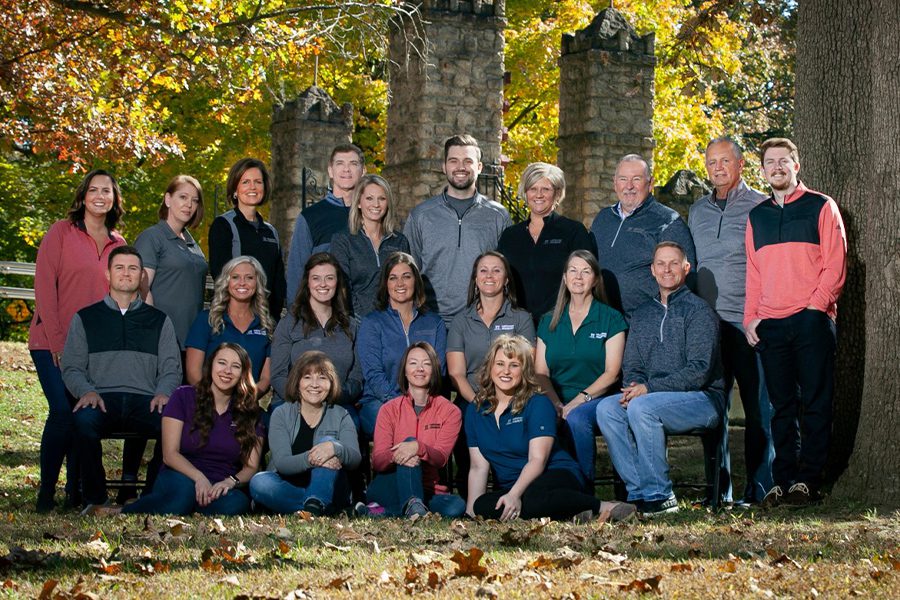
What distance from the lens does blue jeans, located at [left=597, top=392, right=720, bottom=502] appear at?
7703 millimetres

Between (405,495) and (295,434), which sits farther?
(295,434)

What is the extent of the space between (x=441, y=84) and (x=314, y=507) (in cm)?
931

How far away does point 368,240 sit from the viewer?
854 centimetres

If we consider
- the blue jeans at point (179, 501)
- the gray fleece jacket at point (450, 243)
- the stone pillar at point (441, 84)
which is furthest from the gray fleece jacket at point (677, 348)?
the stone pillar at point (441, 84)

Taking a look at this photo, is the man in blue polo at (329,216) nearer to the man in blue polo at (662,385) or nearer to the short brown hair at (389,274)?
the short brown hair at (389,274)

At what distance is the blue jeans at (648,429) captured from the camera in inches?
303

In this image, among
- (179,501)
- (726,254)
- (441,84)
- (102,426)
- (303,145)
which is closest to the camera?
(179,501)

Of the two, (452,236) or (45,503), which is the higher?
(452,236)

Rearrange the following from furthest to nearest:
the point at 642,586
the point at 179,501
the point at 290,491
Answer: the point at 290,491 → the point at 179,501 → the point at 642,586

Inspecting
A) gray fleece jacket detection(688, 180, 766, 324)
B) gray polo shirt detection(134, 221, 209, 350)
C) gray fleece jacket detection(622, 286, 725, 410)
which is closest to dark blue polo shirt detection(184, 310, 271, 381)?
gray polo shirt detection(134, 221, 209, 350)

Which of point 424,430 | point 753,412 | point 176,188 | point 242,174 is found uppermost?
point 242,174

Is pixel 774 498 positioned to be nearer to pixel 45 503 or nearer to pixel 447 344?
pixel 447 344

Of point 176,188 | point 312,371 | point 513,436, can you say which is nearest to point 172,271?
point 176,188

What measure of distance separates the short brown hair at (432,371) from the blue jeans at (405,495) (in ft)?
1.62
